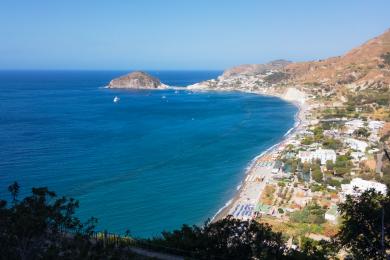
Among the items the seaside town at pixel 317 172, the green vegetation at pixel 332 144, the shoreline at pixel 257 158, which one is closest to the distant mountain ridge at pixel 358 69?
the shoreline at pixel 257 158

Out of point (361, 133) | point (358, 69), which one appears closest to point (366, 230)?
point (361, 133)

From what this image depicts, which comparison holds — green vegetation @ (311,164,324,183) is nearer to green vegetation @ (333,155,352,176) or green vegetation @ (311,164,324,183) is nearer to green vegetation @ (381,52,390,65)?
green vegetation @ (333,155,352,176)

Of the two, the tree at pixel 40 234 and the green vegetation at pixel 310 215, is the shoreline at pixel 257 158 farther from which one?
the tree at pixel 40 234

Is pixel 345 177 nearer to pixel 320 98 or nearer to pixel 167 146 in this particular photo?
pixel 167 146

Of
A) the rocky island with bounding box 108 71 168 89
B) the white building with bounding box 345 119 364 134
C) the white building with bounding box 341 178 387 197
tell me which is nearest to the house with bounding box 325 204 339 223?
the white building with bounding box 341 178 387 197

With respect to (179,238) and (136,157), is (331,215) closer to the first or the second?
(179,238)

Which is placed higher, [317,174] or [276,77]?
[276,77]
